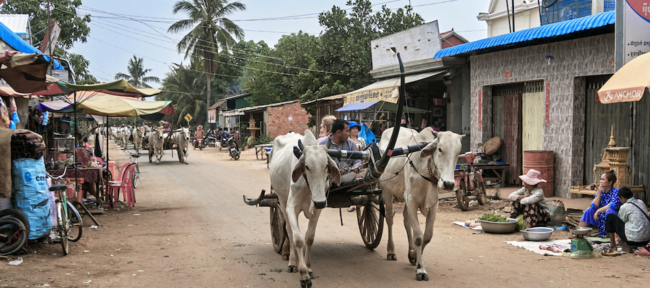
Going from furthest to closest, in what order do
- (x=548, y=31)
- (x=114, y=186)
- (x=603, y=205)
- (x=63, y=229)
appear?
1. (x=114, y=186)
2. (x=548, y=31)
3. (x=603, y=205)
4. (x=63, y=229)

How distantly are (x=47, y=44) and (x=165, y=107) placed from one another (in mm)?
6292

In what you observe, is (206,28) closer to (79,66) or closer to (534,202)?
(79,66)

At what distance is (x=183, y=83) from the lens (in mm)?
53781

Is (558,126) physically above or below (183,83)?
below

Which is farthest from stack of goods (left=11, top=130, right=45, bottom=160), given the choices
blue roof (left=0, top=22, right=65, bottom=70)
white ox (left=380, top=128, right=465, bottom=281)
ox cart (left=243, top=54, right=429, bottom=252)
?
white ox (left=380, top=128, right=465, bottom=281)

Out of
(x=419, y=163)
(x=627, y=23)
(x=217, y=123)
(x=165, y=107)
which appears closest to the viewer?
(x=419, y=163)

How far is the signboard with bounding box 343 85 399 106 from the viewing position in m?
16.4

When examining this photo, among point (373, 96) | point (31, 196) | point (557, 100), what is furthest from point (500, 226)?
point (373, 96)

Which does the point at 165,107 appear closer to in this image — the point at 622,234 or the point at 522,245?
the point at 522,245

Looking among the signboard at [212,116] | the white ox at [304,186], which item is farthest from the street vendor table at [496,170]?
the signboard at [212,116]

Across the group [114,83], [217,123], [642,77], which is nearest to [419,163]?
[642,77]

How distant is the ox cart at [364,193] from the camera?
5.38 meters

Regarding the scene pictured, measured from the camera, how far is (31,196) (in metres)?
6.99

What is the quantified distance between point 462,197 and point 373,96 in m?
7.29
